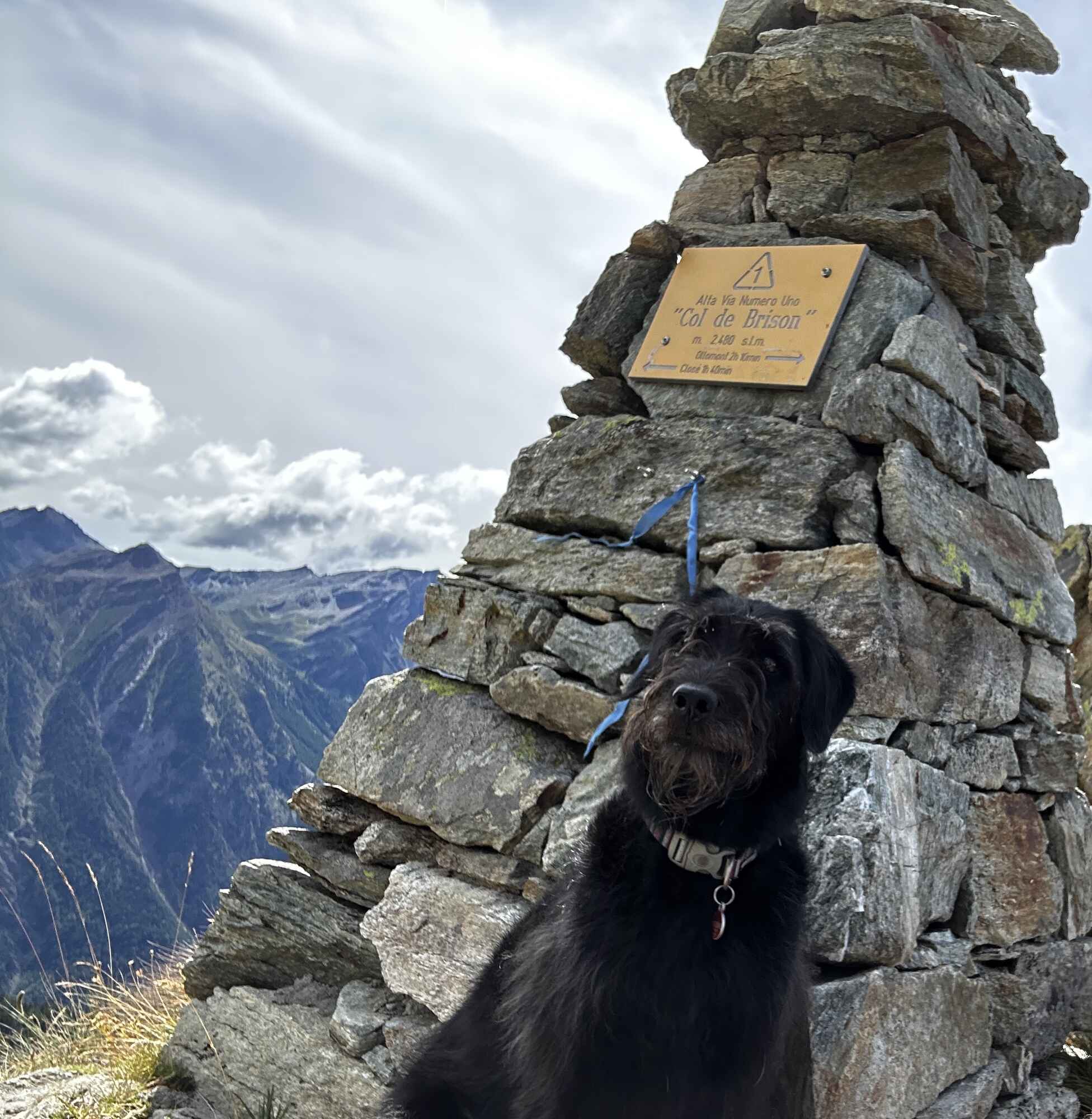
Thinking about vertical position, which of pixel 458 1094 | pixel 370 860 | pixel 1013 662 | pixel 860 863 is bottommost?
pixel 458 1094

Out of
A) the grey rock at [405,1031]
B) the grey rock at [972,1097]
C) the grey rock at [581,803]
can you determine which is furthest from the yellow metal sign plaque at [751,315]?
the grey rock at [405,1031]

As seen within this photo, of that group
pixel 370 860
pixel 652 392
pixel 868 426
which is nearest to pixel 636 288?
pixel 652 392

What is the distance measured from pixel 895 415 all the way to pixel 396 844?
12.3 feet

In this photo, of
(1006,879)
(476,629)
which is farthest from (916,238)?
(1006,879)

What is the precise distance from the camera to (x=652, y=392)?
6.64m

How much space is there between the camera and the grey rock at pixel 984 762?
5199 mm

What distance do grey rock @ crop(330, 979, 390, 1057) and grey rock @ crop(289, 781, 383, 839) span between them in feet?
2.89

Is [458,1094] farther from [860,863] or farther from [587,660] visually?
[587,660]

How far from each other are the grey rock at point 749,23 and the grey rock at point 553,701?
5375mm

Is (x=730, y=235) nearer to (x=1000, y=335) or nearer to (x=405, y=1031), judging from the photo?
(x=1000, y=335)

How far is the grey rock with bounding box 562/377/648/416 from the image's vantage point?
6918 mm

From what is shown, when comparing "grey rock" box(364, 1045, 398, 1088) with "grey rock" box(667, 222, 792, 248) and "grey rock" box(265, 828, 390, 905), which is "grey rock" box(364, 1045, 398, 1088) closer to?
"grey rock" box(265, 828, 390, 905)

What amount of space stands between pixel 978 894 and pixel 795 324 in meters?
3.48

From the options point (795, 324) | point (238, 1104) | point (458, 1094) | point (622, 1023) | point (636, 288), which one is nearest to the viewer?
point (622, 1023)
